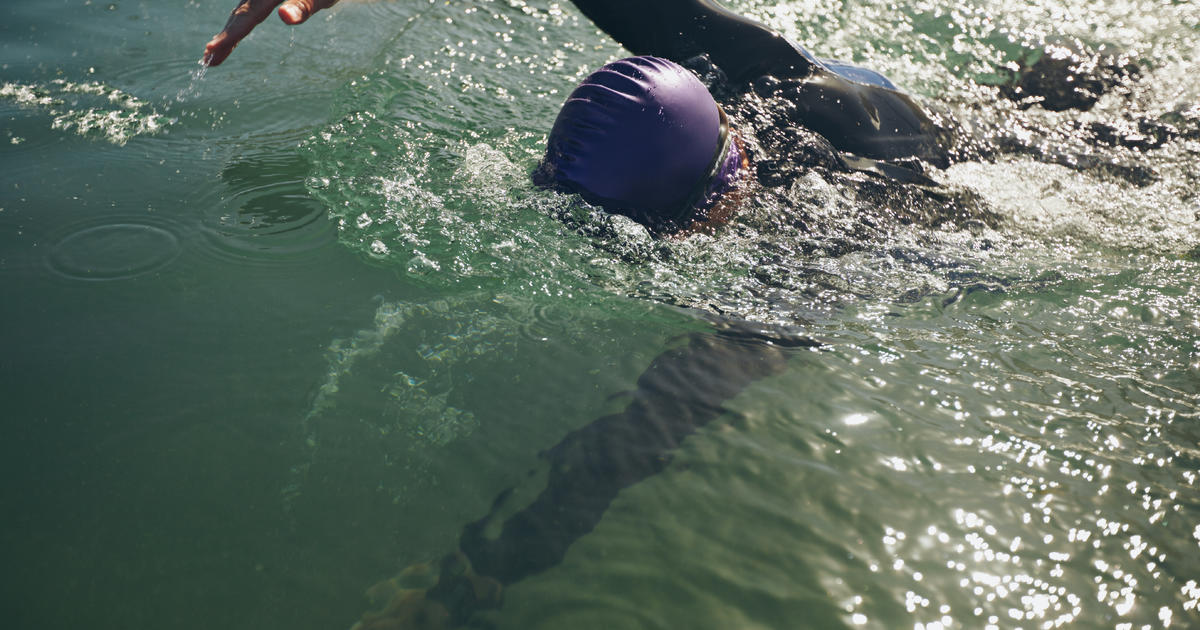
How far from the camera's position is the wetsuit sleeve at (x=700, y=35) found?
3771 mm

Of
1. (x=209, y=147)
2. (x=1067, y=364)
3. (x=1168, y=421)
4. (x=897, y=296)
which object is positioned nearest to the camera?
(x=1168, y=421)

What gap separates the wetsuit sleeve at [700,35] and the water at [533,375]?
0.75m

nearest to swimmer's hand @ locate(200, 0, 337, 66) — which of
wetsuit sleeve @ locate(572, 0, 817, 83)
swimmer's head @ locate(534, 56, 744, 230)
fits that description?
swimmer's head @ locate(534, 56, 744, 230)

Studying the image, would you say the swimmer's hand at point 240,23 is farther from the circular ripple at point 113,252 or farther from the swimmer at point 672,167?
the circular ripple at point 113,252

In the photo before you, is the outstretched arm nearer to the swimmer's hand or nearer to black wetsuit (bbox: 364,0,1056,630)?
black wetsuit (bbox: 364,0,1056,630)

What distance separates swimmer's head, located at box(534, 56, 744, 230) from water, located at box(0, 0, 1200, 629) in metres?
0.19

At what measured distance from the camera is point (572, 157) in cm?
315

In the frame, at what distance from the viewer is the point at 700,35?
3.94 meters

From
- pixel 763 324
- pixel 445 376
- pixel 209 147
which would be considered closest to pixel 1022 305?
pixel 763 324

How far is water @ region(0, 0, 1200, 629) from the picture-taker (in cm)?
225

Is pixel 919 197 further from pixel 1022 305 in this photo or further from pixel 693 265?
pixel 693 265

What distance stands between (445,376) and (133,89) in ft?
13.0

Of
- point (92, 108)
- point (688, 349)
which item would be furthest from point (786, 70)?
point (92, 108)

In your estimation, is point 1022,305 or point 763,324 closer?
point 763,324
